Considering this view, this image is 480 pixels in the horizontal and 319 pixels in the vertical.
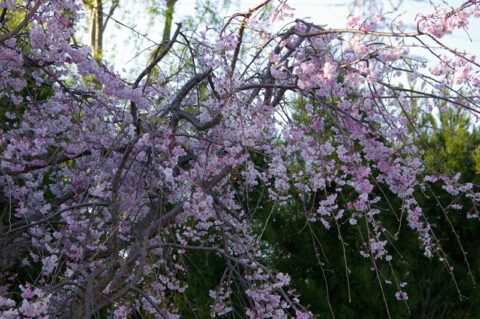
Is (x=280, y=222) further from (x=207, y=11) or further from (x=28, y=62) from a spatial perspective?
(x=207, y=11)

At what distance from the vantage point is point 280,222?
5.69 m

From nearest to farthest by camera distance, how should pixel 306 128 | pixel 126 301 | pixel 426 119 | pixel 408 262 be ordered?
pixel 306 128 < pixel 126 301 < pixel 408 262 < pixel 426 119

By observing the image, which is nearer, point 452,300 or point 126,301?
point 126,301

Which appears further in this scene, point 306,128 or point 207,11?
point 207,11

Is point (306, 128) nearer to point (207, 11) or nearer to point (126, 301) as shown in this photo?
point (126, 301)

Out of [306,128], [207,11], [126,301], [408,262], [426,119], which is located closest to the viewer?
[306,128]

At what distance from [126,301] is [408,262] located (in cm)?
235

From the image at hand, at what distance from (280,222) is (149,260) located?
1.97 meters

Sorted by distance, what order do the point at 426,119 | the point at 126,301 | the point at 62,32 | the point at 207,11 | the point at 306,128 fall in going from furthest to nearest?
the point at 207,11 < the point at 426,119 < the point at 126,301 < the point at 62,32 < the point at 306,128

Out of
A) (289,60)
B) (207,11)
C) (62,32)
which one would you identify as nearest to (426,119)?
(289,60)

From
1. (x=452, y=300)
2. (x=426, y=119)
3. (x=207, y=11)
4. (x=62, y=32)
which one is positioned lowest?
(x=452, y=300)

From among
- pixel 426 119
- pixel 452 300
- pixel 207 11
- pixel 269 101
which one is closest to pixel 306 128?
pixel 269 101

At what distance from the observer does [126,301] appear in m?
4.22

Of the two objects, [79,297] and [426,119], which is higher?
[426,119]
